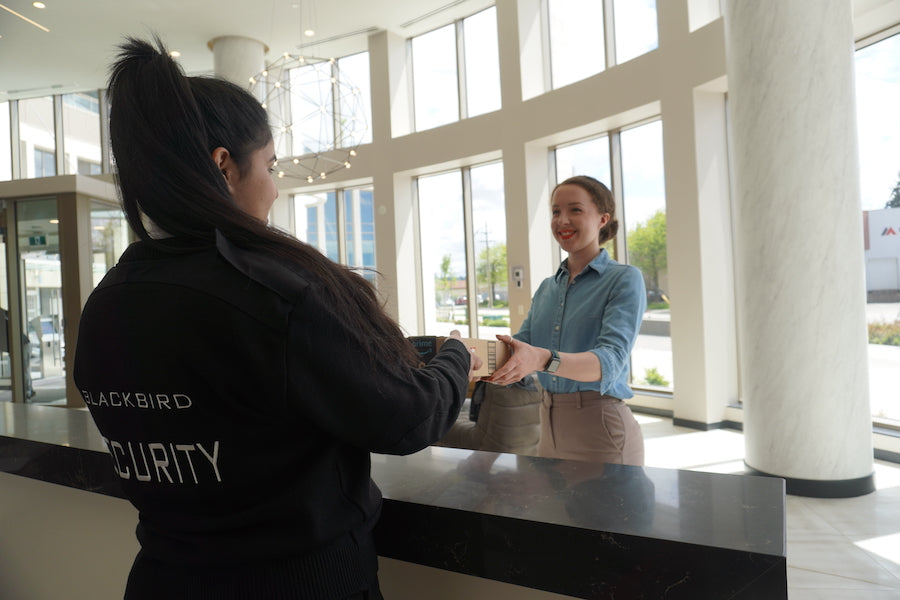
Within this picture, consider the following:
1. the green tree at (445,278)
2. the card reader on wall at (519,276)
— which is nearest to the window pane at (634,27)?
the card reader on wall at (519,276)

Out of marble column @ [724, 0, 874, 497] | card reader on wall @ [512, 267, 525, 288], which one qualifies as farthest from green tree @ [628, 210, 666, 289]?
marble column @ [724, 0, 874, 497]

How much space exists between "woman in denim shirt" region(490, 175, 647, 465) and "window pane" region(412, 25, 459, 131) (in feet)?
27.8

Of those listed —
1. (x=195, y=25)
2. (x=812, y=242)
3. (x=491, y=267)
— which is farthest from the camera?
(x=491, y=267)

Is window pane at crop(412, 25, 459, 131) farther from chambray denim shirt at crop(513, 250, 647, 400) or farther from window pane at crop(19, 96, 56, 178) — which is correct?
chambray denim shirt at crop(513, 250, 647, 400)

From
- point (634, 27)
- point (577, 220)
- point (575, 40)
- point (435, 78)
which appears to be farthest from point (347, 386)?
point (435, 78)

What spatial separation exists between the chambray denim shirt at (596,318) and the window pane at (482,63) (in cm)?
789

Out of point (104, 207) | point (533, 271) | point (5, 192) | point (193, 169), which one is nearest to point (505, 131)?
point (533, 271)

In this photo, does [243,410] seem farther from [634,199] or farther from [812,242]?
Result: [634,199]

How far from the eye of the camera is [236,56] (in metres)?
9.98

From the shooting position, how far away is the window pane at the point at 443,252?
33.6 ft

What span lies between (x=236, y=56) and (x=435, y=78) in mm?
3262

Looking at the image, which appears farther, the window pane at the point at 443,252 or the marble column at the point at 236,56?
the window pane at the point at 443,252

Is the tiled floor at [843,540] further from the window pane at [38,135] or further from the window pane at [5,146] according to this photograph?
the window pane at [5,146]

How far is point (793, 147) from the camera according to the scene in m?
4.10
